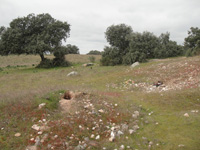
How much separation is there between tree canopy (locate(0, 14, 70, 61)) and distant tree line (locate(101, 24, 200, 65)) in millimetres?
7753

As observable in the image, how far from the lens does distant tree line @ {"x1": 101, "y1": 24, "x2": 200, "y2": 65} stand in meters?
27.8

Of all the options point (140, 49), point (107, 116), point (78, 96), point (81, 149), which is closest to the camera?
point (81, 149)

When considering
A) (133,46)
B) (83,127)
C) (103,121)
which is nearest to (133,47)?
(133,46)

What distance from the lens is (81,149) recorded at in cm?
542

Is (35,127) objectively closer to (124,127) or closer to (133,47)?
(124,127)

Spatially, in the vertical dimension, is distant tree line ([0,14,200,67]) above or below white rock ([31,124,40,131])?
above

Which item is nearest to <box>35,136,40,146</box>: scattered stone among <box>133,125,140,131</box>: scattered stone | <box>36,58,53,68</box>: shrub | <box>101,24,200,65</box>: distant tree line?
<box>133,125,140,131</box>: scattered stone

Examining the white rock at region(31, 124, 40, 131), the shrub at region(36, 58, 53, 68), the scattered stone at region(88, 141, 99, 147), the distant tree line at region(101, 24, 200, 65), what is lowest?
the scattered stone at region(88, 141, 99, 147)

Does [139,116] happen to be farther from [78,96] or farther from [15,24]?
[15,24]

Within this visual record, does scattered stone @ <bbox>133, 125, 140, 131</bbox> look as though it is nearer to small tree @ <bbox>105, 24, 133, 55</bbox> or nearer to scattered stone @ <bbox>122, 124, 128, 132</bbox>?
scattered stone @ <bbox>122, 124, 128, 132</bbox>

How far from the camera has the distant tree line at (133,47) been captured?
2778 cm

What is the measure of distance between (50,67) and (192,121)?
25654 millimetres

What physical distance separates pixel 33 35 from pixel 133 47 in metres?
15.6

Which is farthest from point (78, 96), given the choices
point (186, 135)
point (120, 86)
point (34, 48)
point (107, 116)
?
point (34, 48)
